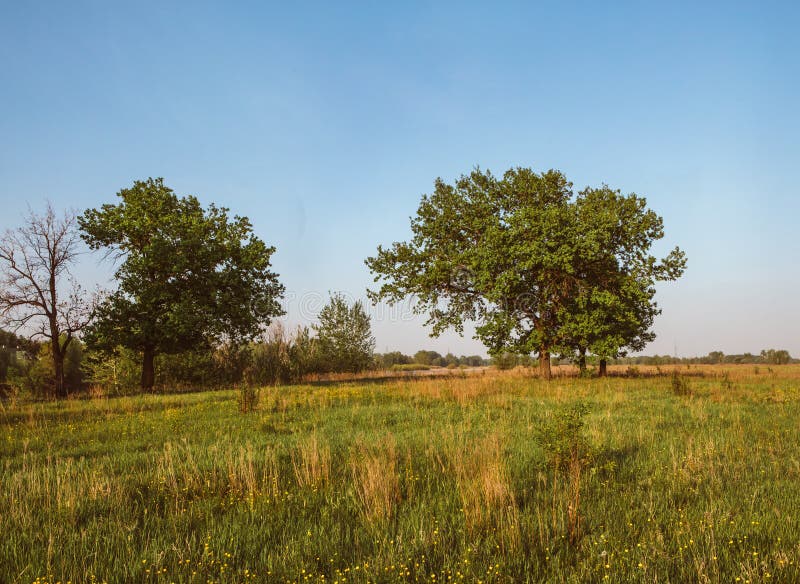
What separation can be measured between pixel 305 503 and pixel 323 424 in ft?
19.5

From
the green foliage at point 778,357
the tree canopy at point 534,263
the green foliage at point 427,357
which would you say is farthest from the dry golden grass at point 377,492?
the green foliage at point 427,357

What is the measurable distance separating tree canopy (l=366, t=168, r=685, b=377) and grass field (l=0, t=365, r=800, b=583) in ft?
45.0

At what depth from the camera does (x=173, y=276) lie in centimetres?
2414

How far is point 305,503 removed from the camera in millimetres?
5180

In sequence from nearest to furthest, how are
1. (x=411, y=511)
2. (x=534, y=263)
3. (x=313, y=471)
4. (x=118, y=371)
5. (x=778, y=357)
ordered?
(x=411, y=511) < (x=313, y=471) < (x=534, y=263) < (x=118, y=371) < (x=778, y=357)

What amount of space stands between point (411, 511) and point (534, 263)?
62.6 ft

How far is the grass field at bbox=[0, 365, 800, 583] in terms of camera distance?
3.64 m

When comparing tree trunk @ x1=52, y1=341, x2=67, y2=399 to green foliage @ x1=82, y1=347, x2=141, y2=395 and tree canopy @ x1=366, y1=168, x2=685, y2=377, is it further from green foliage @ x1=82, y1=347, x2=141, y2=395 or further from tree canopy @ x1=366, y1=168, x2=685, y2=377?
tree canopy @ x1=366, y1=168, x2=685, y2=377

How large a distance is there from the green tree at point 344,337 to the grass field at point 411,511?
36.6 m

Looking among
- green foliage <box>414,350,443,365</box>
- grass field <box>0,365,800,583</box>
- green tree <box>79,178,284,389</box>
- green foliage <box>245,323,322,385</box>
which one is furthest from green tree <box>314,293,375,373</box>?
green foliage <box>414,350,443,365</box>

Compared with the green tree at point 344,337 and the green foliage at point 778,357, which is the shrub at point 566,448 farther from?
the green foliage at point 778,357

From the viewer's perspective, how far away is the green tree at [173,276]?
74.0 feet

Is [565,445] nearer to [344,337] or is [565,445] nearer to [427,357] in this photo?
[344,337]

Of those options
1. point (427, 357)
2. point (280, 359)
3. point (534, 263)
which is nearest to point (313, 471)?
point (534, 263)
